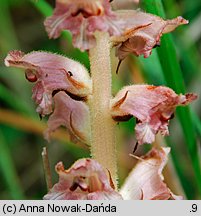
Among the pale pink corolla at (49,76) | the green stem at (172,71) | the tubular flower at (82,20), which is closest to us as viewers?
the tubular flower at (82,20)

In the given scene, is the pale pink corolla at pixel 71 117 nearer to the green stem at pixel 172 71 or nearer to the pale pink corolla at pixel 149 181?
the pale pink corolla at pixel 149 181

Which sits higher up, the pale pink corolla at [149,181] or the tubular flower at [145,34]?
the tubular flower at [145,34]

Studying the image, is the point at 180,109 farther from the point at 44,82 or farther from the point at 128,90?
the point at 44,82

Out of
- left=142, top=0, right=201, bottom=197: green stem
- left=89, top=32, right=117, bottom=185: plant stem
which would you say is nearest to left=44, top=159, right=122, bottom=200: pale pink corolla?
left=89, top=32, right=117, bottom=185: plant stem

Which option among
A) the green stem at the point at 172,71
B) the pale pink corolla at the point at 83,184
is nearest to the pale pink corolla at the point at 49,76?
the pale pink corolla at the point at 83,184

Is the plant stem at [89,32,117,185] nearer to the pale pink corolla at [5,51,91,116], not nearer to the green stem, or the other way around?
the pale pink corolla at [5,51,91,116]

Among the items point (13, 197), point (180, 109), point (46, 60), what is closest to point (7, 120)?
point (13, 197)
